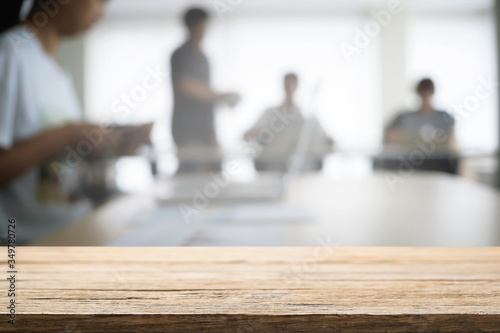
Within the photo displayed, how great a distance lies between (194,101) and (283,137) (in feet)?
0.72

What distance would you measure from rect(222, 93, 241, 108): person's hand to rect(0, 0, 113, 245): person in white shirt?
0.92ft

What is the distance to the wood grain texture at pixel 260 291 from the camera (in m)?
0.27

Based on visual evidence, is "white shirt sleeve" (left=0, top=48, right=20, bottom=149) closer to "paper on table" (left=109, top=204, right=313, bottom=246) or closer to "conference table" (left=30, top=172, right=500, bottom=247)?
"conference table" (left=30, top=172, right=500, bottom=247)

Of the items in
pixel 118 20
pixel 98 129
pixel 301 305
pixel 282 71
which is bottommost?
pixel 301 305

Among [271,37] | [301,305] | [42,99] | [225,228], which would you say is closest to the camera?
[301,305]

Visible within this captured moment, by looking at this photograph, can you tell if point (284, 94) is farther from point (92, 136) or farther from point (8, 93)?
point (8, 93)

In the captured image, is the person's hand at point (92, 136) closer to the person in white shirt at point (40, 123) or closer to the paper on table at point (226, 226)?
the person in white shirt at point (40, 123)

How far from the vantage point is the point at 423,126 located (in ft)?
3.57

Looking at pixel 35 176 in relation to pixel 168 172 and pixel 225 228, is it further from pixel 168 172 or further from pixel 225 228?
pixel 225 228

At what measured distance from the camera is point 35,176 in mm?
1125

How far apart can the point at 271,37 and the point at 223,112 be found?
21 cm

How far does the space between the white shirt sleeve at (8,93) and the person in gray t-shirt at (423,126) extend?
0.79 metres

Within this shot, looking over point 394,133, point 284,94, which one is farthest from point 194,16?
point 394,133

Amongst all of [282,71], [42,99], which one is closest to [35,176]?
[42,99]
